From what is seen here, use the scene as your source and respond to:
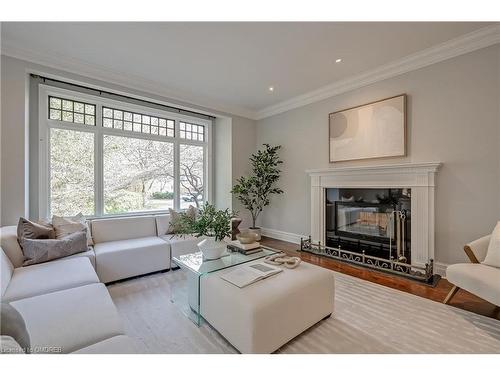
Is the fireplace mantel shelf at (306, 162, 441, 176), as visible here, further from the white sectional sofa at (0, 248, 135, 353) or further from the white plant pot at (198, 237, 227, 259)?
the white sectional sofa at (0, 248, 135, 353)

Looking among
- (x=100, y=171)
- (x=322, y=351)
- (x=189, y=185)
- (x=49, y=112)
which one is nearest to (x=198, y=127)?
(x=189, y=185)

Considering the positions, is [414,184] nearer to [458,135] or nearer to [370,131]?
[458,135]

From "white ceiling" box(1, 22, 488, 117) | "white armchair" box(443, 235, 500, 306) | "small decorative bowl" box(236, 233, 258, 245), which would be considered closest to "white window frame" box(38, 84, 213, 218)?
"white ceiling" box(1, 22, 488, 117)

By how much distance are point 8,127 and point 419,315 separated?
4723mm

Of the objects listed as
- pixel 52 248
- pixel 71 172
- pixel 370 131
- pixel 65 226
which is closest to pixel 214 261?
pixel 52 248

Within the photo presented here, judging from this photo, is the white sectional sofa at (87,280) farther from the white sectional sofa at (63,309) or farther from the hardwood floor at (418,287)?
the hardwood floor at (418,287)

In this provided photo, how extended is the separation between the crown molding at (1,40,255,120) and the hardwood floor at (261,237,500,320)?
3.30 meters

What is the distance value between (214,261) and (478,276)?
7.43ft

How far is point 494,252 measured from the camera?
6.30ft

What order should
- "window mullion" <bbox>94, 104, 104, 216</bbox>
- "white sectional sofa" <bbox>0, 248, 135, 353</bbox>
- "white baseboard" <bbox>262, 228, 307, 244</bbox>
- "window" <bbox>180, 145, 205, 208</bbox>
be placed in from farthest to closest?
"window" <bbox>180, 145, 205, 208</bbox>
"white baseboard" <bbox>262, 228, 307, 244</bbox>
"window mullion" <bbox>94, 104, 104, 216</bbox>
"white sectional sofa" <bbox>0, 248, 135, 353</bbox>

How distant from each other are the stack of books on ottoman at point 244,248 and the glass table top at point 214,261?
5cm

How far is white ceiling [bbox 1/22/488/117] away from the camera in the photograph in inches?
88.9

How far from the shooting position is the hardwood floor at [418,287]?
2.00 metres

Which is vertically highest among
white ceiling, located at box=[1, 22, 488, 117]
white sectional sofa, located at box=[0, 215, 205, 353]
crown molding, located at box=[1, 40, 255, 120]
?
white ceiling, located at box=[1, 22, 488, 117]
